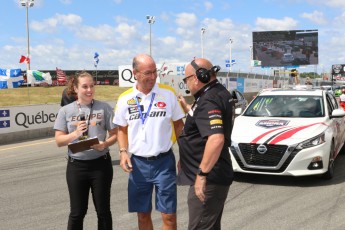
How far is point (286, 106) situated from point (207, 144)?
216 inches

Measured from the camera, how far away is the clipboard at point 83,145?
3.48 m

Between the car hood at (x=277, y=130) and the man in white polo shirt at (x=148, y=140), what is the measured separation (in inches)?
121

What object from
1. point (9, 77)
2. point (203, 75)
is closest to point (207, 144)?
point (203, 75)

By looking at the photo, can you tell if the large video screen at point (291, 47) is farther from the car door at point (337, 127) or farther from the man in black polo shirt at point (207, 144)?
the man in black polo shirt at point (207, 144)

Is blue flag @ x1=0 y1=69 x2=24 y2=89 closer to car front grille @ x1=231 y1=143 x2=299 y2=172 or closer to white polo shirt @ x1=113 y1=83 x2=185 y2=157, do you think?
car front grille @ x1=231 y1=143 x2=299 y2=172

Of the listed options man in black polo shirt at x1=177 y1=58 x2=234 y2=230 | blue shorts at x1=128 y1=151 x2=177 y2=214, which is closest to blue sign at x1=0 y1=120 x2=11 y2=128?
blue shorts at x1=128 y1=151 x2=177 y2=214

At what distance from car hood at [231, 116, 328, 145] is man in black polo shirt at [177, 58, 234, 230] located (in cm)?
351

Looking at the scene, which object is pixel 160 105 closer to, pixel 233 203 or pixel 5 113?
pixel 233 203

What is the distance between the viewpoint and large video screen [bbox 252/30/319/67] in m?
53.4

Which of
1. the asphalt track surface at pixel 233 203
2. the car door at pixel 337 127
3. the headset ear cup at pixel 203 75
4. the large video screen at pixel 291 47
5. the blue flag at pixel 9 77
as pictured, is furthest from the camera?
the large video screen at pixel 291 47

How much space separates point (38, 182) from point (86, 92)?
402cm

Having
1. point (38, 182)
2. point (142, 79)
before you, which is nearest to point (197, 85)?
point (142, 79)

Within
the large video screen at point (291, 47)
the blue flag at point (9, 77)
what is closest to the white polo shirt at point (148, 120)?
the blue flag at point (9, 77)

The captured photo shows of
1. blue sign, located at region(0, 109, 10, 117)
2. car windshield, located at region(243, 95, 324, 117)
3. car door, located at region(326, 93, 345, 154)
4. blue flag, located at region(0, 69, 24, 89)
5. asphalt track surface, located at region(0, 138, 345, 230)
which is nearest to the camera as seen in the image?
asphalt track surface, located at region(0, 138, 345, 230)
